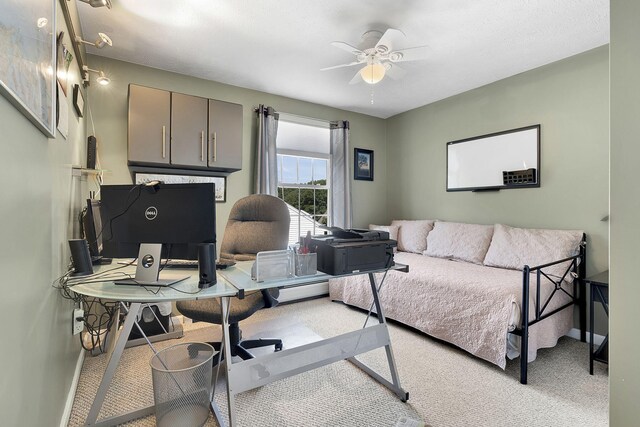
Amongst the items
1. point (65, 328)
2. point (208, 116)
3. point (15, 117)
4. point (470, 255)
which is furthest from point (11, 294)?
point (470, 255)

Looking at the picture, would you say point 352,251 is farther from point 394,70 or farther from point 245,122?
point 245,122

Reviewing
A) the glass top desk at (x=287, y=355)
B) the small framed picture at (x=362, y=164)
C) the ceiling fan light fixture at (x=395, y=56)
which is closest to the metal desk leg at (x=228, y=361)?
the glass top desk at (x=287, y=355)

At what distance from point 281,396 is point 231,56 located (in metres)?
2.79

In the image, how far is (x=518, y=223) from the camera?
3143mm

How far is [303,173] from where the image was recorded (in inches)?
158

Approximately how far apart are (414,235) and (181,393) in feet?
9.94

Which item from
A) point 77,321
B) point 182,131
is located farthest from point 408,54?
point 77,321

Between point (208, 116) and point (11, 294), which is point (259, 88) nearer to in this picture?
point (208, 116)

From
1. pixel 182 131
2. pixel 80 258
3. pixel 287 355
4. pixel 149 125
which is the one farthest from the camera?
pixel 182 131

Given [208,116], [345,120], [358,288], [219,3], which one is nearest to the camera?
[219,3]

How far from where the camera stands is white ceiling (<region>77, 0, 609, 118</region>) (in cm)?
210

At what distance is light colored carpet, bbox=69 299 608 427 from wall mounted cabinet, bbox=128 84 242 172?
5.48ft

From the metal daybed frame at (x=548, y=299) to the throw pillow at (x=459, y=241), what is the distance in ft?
2.14

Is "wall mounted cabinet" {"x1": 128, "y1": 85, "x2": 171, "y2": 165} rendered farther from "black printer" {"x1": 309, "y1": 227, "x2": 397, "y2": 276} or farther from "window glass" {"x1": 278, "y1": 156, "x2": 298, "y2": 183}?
"black printer" {"x1": 309, "y1": 227, "x2": 397, "y2": 276}
